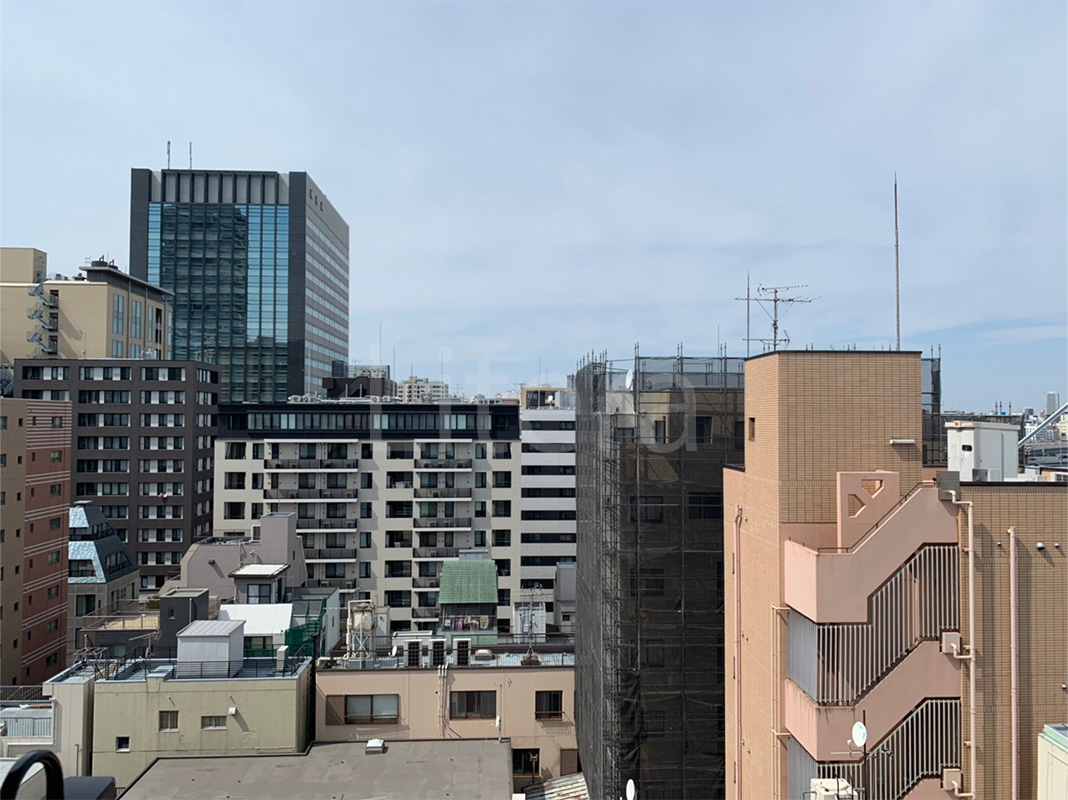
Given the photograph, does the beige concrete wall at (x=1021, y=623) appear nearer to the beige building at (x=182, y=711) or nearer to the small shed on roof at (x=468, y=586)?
the beige building at (x=182, y=711)

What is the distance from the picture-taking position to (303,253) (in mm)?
99375

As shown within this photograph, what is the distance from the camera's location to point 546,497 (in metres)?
54.7

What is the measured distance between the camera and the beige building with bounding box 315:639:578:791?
23219 millimetres

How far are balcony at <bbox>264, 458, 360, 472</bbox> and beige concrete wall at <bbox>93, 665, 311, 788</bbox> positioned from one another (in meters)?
30.5

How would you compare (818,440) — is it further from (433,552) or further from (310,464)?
(310,464)

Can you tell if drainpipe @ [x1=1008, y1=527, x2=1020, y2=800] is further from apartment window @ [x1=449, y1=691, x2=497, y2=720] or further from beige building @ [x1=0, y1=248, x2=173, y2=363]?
beige building @ [x1=0, y1=248, x2=173, y2=363]

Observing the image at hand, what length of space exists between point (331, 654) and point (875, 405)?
23491 mm

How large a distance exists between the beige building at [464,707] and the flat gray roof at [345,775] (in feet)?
4.09

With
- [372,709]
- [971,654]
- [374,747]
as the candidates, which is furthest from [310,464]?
[971,654]

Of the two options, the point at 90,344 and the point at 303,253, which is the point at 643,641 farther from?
the point at 303,253

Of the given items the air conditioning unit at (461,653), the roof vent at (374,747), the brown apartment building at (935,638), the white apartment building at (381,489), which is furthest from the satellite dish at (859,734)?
the white apartment building at (381,489)

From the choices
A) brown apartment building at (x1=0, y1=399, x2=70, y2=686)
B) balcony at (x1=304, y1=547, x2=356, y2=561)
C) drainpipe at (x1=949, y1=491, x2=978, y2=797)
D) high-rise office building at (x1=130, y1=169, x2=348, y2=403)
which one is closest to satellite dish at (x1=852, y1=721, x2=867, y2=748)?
drainpipe at (x1=949, y1=491, x2=978, y2=797)

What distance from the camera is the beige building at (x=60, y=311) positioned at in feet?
→ 217

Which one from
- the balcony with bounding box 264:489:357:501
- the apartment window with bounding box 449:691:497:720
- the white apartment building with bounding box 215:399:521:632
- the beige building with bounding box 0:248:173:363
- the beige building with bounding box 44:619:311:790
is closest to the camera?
the beige building with bounding box 44:619:311:790
